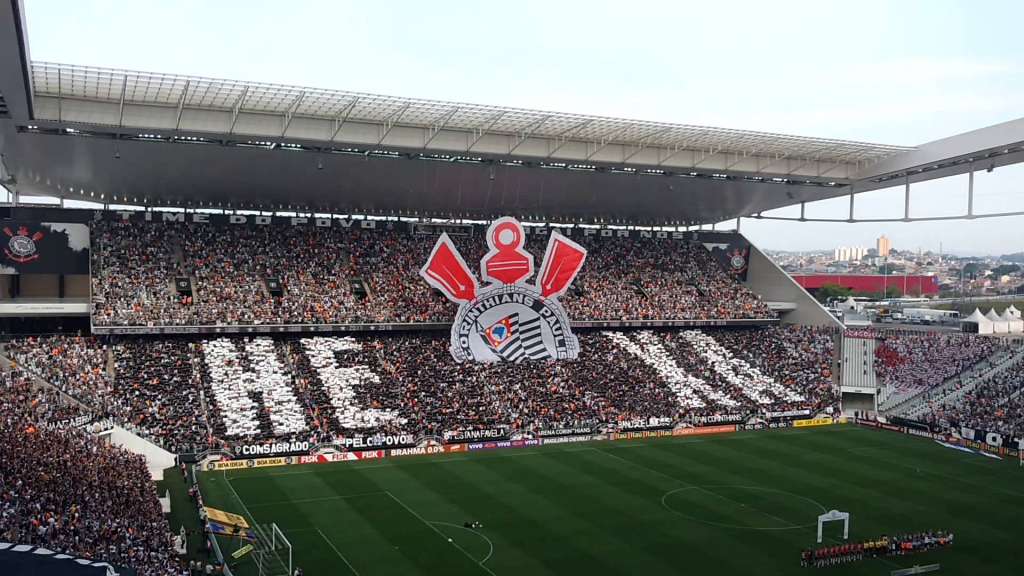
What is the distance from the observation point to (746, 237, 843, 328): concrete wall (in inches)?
2395

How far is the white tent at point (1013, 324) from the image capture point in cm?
6281

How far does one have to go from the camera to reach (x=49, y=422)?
31.9 meters

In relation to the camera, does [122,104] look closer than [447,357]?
Yes

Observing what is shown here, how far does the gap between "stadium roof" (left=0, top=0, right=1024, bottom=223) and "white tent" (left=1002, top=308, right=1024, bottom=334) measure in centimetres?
1931

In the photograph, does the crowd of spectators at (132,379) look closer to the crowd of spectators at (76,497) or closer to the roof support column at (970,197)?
the crowd of spectators at (76,497)

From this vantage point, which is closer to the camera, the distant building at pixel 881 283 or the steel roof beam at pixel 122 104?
the steel roof beam at pixel 122 104

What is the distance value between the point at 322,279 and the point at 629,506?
85.0ft

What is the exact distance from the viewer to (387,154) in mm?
44375

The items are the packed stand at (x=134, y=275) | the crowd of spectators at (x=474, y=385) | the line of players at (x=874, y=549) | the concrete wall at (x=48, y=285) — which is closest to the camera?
the line of players at (x=874, y=549)

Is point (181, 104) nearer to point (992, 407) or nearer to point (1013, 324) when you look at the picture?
point (992, 407)

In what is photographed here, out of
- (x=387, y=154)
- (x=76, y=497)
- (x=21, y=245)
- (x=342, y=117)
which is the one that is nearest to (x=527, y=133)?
(x=387, y=154)

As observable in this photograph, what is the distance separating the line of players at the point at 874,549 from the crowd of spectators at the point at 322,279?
28676 millimetres

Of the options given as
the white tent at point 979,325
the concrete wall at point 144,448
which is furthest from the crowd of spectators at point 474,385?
the white tent at point 979,325

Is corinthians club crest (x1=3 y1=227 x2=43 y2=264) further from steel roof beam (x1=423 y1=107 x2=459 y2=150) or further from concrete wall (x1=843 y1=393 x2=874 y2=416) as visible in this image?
concrete wall (x1=843 y1=393 x2=874 y2=416)
